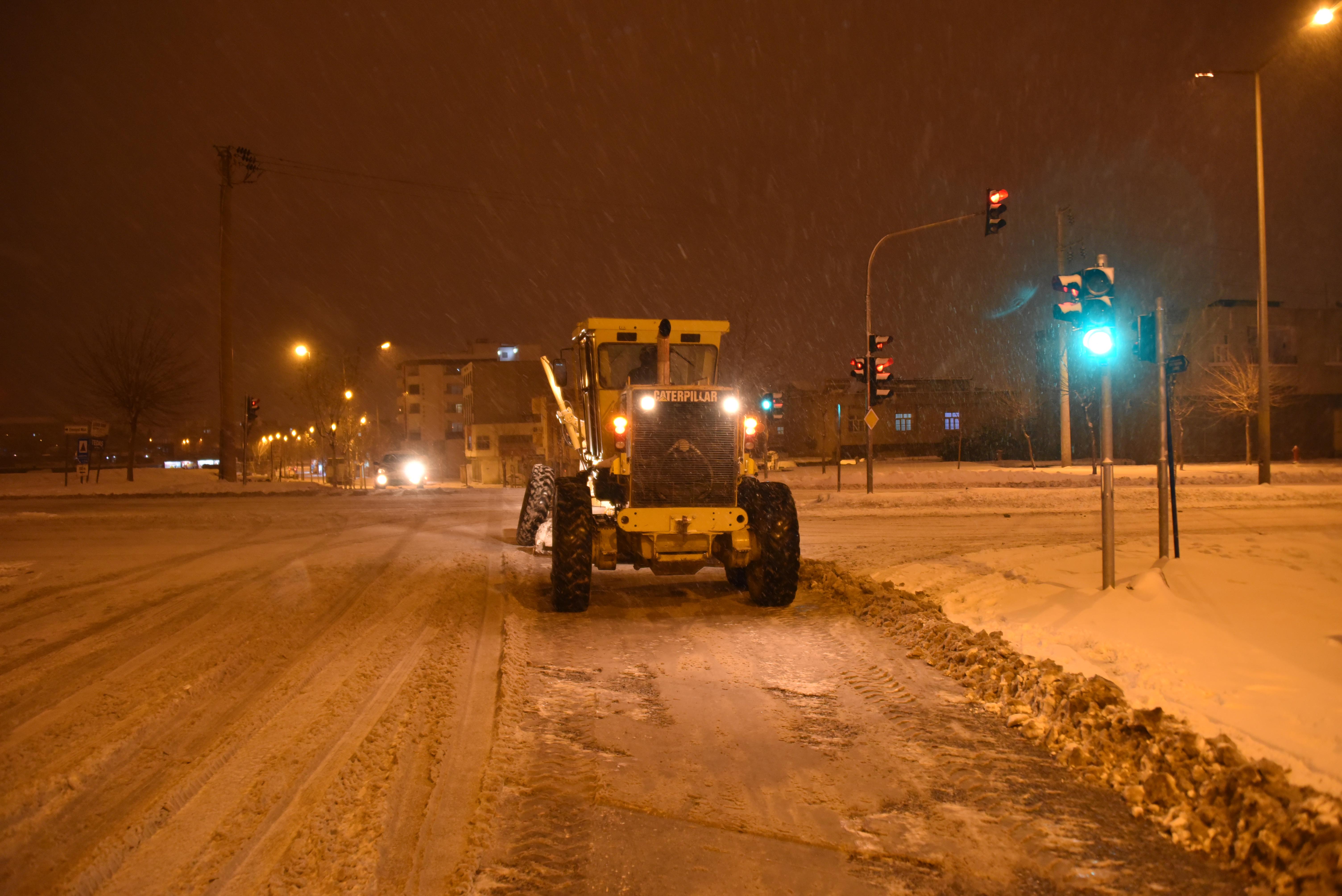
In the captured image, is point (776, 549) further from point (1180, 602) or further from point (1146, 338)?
point (1146, 338)

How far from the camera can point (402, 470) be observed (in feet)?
174

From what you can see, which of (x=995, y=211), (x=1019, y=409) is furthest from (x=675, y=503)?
(x=1019, y=409)

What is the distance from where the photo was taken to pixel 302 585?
441 inches

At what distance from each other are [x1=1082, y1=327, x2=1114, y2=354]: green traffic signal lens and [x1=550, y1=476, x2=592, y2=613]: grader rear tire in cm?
537

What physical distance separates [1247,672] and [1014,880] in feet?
10.6

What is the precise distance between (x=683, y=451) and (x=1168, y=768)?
5.79 meters

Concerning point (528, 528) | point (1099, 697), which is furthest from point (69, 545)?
point (1099, 697)

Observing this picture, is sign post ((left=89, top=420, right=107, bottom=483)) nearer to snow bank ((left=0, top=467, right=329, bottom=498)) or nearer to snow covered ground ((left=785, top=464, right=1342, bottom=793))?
snow bank ((left=0, top=467, right=329, bottom=498))

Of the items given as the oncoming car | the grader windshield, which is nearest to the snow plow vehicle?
the grader windshield

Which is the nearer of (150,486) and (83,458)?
(150,486)

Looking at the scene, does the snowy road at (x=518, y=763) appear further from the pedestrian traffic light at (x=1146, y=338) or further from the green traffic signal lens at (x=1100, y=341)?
the pedestrian traffic light at (x=1146, y=338)

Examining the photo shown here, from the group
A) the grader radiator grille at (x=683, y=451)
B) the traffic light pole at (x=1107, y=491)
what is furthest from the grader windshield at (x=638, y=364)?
the traffic light pole at (x=1107, y=491)

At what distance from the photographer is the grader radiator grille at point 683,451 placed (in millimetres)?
9406

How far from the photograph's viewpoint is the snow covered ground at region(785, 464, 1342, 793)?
504 cm
